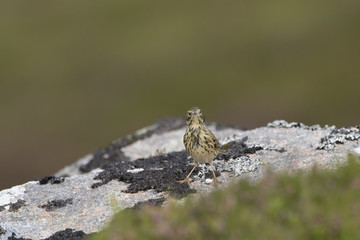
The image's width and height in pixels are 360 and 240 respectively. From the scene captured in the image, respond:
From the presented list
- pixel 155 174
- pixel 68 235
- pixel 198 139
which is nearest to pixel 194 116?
pixel 198 139

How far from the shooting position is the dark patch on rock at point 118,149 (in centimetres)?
2491

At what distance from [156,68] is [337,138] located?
200ft

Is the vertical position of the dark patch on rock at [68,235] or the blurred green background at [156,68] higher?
the blurred green background at [156,68]

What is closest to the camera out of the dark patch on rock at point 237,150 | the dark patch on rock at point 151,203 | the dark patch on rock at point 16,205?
the dark patch on rock at point 151,203

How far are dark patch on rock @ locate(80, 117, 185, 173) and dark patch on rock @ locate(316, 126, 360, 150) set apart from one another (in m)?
7.18

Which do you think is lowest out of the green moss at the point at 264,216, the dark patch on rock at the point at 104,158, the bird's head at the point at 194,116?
the green moss at the point at 264,216

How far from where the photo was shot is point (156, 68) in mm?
79188

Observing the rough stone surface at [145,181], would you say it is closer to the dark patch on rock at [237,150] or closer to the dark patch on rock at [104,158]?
the dark patch on rock at [237,150]

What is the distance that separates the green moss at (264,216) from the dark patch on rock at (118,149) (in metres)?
13.2

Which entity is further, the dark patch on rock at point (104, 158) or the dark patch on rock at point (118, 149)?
the dark patch on rock at point (118, 149)

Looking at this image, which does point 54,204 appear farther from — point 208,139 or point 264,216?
point 264,216

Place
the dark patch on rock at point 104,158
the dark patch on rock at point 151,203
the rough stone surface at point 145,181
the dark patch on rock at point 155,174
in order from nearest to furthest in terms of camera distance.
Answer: the dark patch on rock at point 151,203
the rough stone surface at point 145,181
the dark patch on rock at point 155,174
the dark patch on rock at point 104,158

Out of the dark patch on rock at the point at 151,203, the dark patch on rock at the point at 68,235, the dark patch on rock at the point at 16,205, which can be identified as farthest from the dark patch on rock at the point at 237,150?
the dark patch on rock at the point at 16,205

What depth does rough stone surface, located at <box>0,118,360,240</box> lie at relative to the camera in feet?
52.5
